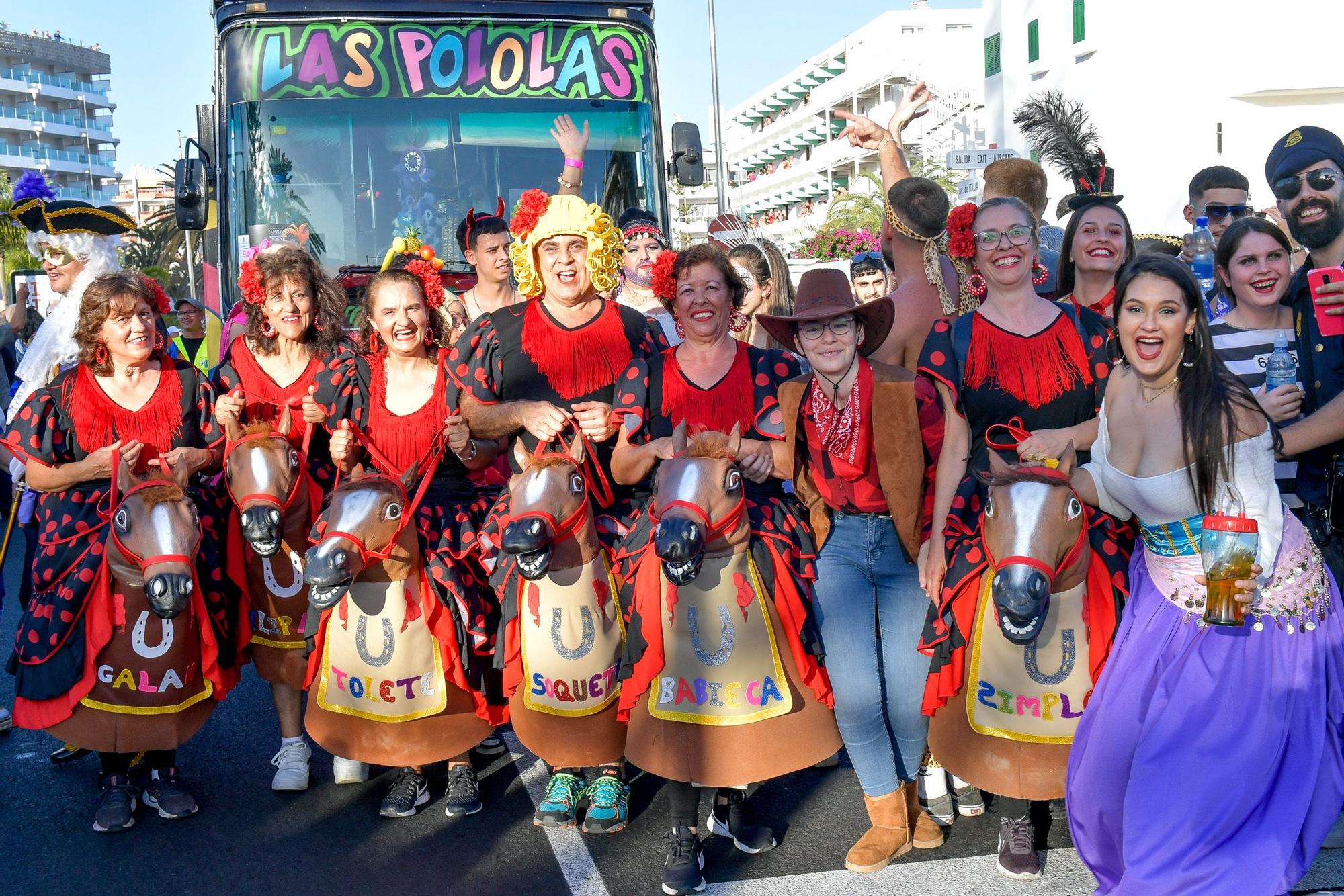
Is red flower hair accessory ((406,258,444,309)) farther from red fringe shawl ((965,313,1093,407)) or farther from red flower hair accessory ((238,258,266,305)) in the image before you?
red fringe shawl ((965,313,1093,407))

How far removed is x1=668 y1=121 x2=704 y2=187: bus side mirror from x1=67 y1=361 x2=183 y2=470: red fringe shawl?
168 inches

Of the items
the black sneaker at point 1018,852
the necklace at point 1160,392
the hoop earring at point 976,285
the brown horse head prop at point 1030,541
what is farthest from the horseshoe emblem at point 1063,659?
the hoop earring at point 976,285

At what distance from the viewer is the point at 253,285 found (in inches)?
198

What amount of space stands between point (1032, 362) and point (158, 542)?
2.98 metres

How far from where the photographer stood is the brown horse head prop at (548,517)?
3.83m

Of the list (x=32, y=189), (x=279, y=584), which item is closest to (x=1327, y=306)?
(x=279, y=584)

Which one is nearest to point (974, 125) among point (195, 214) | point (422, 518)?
point (195, 214)

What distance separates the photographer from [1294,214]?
4270 mm

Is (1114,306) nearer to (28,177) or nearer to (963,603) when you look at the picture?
(963,603)

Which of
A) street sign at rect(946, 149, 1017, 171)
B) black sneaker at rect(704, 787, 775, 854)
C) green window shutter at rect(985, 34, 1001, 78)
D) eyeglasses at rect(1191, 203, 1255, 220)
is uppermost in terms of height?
green window shutter at rect(985, 34, 1001, 78)

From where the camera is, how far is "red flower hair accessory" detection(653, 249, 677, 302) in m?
4.42

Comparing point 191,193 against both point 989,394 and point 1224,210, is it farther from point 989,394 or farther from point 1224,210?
point 1224,210

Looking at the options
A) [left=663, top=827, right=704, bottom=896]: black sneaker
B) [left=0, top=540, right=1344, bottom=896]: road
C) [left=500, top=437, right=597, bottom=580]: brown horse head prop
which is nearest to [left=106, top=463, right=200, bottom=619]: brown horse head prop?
[left=0, top=540, right=1344, bottom=896]: road

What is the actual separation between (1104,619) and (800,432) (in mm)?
1150
